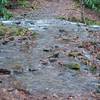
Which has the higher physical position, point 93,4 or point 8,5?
point 8,5

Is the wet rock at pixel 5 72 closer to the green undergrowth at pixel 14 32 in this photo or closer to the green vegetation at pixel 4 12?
the green undergrowth at pixel 14 32

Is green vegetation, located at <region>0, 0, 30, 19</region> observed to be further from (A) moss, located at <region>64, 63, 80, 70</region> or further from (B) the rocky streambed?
(A) moss, located at <region>64, 63, 80, 70</region>

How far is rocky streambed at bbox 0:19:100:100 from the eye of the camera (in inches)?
238

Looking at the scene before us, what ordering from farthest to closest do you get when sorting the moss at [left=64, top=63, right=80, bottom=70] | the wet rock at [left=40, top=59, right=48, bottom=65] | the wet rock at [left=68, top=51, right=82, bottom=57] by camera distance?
the wet rock at [left=68, top=51, right=82, bottom=57] → the wet rock at [left=40, top=59, right=48, bottom=65] → the moss at [left=64, top=63, right=80, bottom=70]

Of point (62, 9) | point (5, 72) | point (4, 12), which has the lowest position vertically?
point (62, 9)

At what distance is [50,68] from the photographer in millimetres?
7637

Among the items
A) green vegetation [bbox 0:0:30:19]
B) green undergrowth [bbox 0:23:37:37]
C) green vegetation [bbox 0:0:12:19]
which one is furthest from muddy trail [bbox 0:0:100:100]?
green vegetation [bbox 0:0:30:19]

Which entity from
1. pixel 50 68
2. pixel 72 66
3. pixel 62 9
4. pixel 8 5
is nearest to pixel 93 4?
pixel 62 9

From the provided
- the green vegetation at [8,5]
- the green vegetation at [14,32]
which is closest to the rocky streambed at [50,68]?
the green vegetation at [14,32]

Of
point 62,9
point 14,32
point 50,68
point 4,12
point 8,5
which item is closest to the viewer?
point 50,68

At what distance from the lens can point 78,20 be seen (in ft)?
64.4

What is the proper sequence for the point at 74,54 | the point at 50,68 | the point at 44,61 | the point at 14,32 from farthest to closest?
the point at 14,32 < the point at 74,54 < the point at 44,61 < the point at 50,68

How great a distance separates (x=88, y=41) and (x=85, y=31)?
8.49 feet

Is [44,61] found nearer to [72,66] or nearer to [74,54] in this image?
[72,66]
